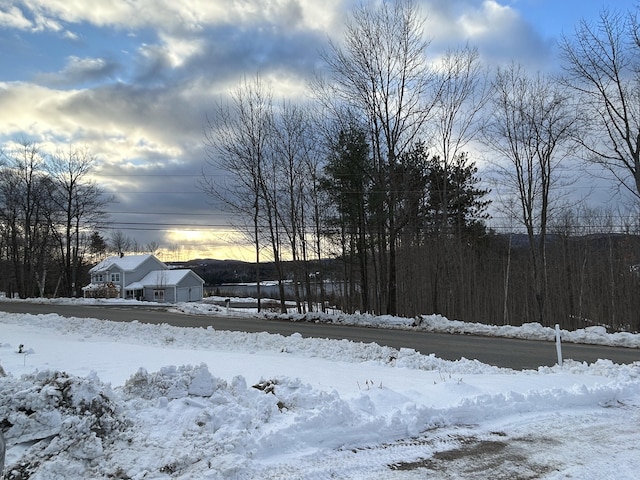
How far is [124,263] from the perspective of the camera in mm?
71812

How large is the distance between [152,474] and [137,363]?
18.9 ft

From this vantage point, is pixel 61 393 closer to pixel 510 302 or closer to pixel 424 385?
pixel 424 385

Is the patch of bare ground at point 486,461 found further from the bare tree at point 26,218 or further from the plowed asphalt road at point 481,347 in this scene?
the bare tree at point 26,218

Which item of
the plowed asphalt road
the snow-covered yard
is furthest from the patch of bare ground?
the plowed asphalt road

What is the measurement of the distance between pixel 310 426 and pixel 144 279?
7181 centimetres

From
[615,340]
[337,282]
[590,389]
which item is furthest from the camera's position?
[337,282]

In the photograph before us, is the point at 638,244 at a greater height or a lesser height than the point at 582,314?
greater

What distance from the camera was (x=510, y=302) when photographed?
3431cm

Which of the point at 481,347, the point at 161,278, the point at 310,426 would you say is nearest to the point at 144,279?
the point at 161,278

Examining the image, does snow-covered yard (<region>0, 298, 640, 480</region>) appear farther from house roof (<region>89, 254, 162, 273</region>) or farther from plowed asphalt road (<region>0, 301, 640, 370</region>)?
house roof (<region>89, 254, 162, 273</region>)

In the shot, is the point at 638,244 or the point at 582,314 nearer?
the point at 638,244

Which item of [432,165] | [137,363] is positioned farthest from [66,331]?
[432,165]

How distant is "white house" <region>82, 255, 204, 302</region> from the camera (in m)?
70.1

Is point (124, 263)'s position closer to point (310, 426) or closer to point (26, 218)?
point (26, 218)
